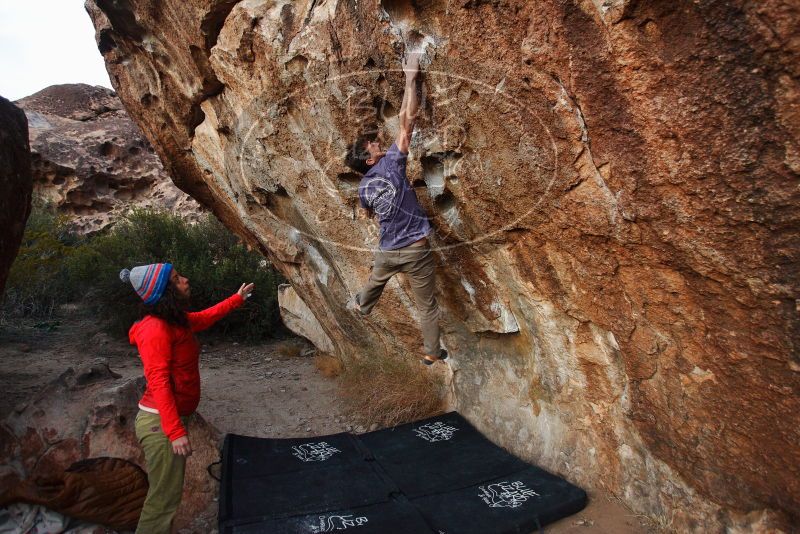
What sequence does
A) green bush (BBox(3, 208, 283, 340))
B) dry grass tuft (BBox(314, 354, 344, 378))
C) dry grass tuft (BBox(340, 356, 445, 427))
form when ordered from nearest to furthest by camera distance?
dry grass tuft (BBox(340, 356, 445, 427)) < dry grass tuft (BBox(314, 354, 344, 378)) < green bush (BBox(3, 208, 283, 340))

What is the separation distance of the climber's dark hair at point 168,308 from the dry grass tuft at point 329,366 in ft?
11.0

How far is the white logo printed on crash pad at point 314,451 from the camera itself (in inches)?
154

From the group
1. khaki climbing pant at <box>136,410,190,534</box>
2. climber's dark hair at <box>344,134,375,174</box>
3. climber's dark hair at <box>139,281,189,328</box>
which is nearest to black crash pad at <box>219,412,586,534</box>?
khaki climbing pant at <box>136,410,190,534</box>

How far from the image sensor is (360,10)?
9.91 ft

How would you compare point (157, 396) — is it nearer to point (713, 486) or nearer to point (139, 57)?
point (713, 486)

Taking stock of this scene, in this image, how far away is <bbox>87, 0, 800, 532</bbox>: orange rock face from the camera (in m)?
2.00

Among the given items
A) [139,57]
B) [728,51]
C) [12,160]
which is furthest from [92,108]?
[728,51]

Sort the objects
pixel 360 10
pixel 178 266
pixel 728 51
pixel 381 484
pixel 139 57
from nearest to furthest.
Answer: pixel 728 51, pixel 360 10, pixel 381 484, pixel 139 57, pixel 178 266

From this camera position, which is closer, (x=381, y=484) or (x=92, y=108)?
(x=381, y=484)

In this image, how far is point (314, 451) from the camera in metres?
4.02

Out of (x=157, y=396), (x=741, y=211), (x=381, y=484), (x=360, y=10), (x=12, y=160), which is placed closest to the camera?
(x=741, y=211)

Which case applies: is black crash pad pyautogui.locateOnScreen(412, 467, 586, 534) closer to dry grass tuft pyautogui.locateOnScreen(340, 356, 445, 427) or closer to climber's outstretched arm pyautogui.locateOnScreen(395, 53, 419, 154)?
dry grass tuft pyautogui.locateOnScreen(340, 356, 445, 427)

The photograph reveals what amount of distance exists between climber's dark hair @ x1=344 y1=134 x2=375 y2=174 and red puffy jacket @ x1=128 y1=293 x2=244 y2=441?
4.64 ft

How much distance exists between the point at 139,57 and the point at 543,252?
414cm
